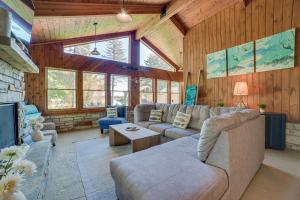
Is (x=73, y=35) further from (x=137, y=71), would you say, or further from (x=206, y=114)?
(x=206, y=114)

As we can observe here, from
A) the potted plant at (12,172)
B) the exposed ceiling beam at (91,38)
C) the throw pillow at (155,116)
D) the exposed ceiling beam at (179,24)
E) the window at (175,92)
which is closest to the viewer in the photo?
the potted plant at (12,172)

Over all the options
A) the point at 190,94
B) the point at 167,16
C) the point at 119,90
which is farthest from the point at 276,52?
the point at 119,90

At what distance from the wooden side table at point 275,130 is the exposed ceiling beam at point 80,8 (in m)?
4.22

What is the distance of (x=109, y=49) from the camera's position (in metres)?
5.95

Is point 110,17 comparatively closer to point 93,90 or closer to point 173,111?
point 93,90

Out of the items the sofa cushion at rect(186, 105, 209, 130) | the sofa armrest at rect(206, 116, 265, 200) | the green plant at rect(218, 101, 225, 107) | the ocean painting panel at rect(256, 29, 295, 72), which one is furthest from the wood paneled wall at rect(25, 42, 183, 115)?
the sofa armrest at rect(206, 116, 265, 200)

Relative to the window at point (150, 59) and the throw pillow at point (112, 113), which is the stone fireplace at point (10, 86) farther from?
the window at point (150, 59)

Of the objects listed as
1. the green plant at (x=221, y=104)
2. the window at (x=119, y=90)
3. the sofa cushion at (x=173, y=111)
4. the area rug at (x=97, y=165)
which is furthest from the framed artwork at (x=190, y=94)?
the area rug at (x=97, y=165)

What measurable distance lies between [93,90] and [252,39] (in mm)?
5147

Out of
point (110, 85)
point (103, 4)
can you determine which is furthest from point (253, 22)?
point (110, 85)

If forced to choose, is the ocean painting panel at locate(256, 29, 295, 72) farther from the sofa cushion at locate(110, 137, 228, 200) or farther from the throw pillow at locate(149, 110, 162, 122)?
the sofa cushion at locate(110, 137, 228, 200)

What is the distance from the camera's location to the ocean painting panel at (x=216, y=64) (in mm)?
4297

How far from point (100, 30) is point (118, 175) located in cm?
505

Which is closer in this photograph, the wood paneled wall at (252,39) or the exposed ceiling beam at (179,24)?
the wood paneled wall at (252,39)
